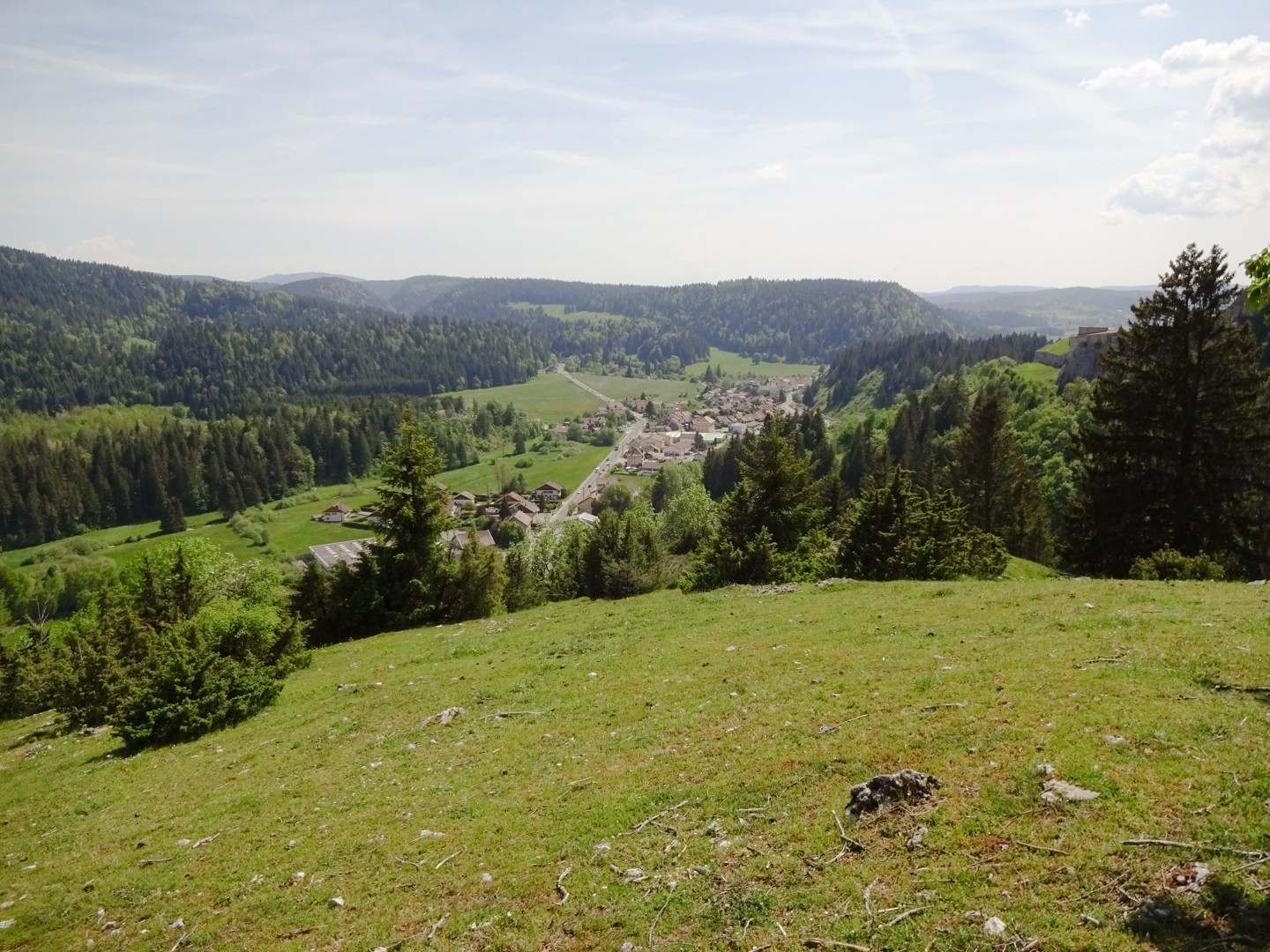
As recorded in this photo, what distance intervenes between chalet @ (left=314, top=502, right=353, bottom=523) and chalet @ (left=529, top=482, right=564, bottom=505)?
4031 centimetres

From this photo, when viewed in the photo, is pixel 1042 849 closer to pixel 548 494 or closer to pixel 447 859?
pixel 447 859

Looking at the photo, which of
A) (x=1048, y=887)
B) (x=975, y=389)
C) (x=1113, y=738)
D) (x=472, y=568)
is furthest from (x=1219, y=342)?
(x=975, y=389)

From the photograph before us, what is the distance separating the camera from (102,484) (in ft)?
481

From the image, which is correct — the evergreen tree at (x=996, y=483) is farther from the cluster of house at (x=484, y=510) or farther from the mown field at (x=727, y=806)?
the cluster of house at (x=484, y=510)

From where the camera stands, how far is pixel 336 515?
5664 inches

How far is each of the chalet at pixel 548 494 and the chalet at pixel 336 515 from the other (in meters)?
40.3

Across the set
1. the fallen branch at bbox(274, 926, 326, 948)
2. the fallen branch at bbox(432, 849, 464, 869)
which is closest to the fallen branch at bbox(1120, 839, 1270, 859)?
the fallen branch at bbox(432, 849, 464, 869)

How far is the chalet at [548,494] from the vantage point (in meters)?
154

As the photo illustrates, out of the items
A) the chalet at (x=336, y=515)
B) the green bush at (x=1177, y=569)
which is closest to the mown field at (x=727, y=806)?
the green bush at (x=1177, y=569)

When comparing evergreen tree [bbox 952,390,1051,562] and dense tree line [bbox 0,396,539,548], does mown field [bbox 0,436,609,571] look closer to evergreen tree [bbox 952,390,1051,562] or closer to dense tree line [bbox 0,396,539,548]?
dense tree line [bbox 0,396,539,548]

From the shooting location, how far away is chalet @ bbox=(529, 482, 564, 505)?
15438 centimetres

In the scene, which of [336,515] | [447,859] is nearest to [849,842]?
[447,859]

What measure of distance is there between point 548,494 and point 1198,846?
15278 cm

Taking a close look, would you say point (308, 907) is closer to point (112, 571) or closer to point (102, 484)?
point (112, 571)
